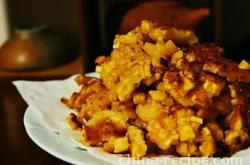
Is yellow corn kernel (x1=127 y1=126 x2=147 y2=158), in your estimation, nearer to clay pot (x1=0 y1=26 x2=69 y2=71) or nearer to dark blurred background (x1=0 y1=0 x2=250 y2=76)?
dark blurred background (x1=0 y1=0 x2=250 y2=76)

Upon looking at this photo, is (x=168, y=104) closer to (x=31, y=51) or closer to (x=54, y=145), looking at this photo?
(x=54, y=145)

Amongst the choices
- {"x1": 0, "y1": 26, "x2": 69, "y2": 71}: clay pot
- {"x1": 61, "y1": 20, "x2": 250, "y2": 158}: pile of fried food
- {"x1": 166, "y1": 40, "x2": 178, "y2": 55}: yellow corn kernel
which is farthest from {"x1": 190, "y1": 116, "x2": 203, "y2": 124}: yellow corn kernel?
{"x1": 0, "y1": 26, "x2": 69, "y2": 71}: clay pot

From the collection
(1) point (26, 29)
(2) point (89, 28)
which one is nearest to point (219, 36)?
(2) point (89, 28)

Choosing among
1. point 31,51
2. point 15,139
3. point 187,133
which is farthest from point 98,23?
point 187,133

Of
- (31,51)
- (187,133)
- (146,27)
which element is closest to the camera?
(187,133)

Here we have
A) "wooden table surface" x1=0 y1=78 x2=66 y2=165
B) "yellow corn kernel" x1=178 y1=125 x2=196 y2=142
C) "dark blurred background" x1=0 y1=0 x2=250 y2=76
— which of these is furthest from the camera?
"dark blurred background" x1=0 y1=0 x2=250 y2=76

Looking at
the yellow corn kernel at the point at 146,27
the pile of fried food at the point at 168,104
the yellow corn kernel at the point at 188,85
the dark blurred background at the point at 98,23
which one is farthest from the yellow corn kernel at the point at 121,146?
the dark blurred background at the point at 98,23

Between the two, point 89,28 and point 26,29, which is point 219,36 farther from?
point 26,29
